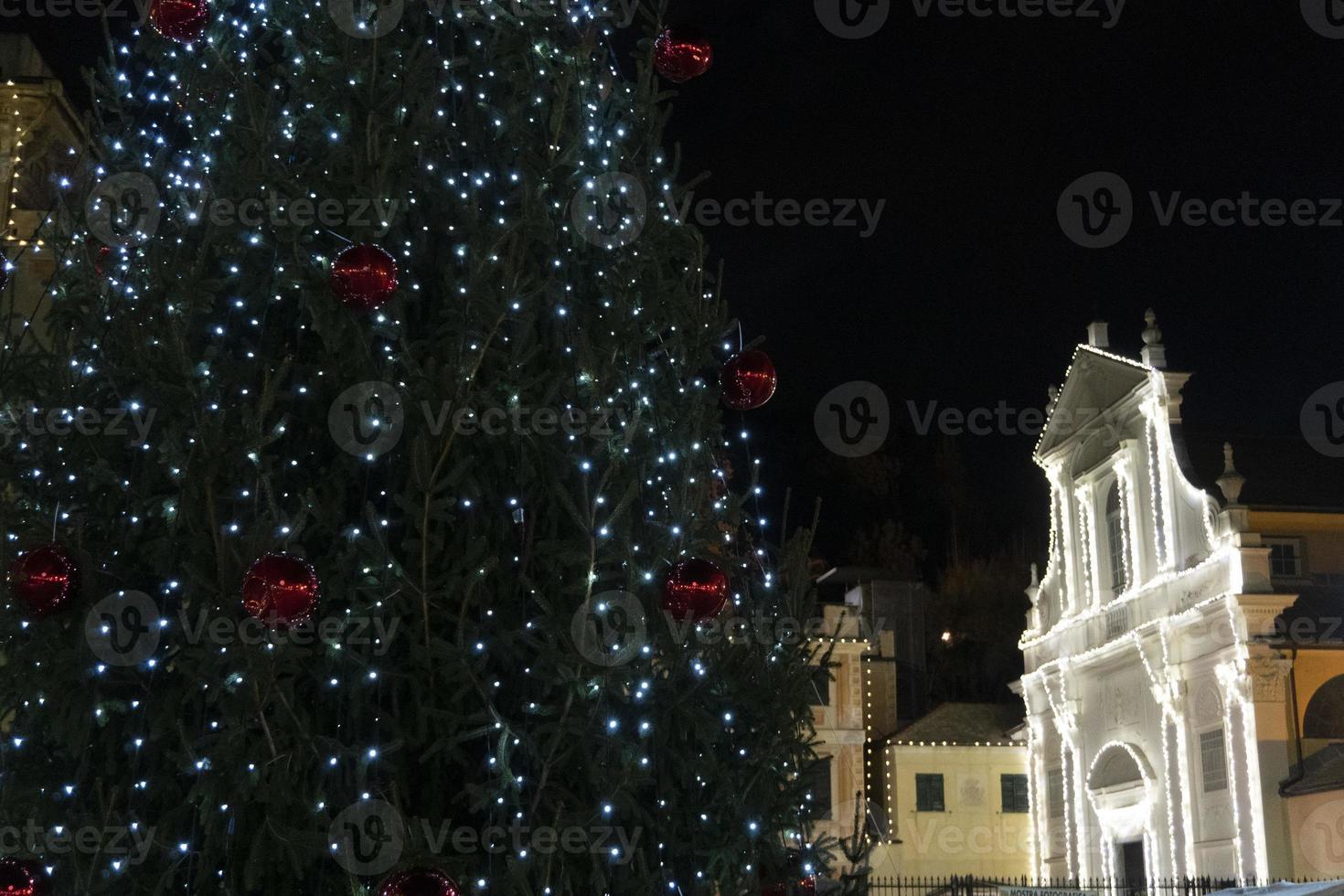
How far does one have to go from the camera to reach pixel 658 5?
7.02 m

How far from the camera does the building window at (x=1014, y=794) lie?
3588 centimetres

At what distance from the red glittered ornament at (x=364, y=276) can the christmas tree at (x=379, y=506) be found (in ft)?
0.07

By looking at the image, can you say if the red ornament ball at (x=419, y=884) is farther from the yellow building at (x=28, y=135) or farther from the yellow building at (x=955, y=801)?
the yellow building at (x=955, y=801)

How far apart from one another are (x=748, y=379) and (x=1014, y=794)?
32014 mm

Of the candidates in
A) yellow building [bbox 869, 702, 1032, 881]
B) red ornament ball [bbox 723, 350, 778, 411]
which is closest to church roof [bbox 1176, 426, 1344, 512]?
yellow building [bbox 869, 702, 1032, 881]

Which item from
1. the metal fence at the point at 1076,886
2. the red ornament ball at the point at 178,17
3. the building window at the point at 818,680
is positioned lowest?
the metal fence at the point at 1076,886

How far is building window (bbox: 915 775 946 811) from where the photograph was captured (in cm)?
3569

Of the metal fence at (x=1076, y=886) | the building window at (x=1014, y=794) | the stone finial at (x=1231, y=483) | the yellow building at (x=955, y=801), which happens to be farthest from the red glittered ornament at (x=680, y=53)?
the building window at (x=1014, y=794)

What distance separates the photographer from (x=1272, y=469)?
28.1 m

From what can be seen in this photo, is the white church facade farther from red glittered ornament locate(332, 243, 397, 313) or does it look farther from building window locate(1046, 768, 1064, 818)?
red glittered ornament locate(332, 243, 397, 313)

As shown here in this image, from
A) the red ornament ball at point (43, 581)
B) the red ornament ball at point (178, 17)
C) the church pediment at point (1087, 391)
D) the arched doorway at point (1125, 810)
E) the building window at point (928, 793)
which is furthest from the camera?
the building window at point (928, 793)

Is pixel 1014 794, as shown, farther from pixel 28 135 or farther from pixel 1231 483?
pixel 28 135

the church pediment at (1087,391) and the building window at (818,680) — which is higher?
the church pediment at (1087,391)

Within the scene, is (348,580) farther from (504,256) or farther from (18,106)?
(18,106)
